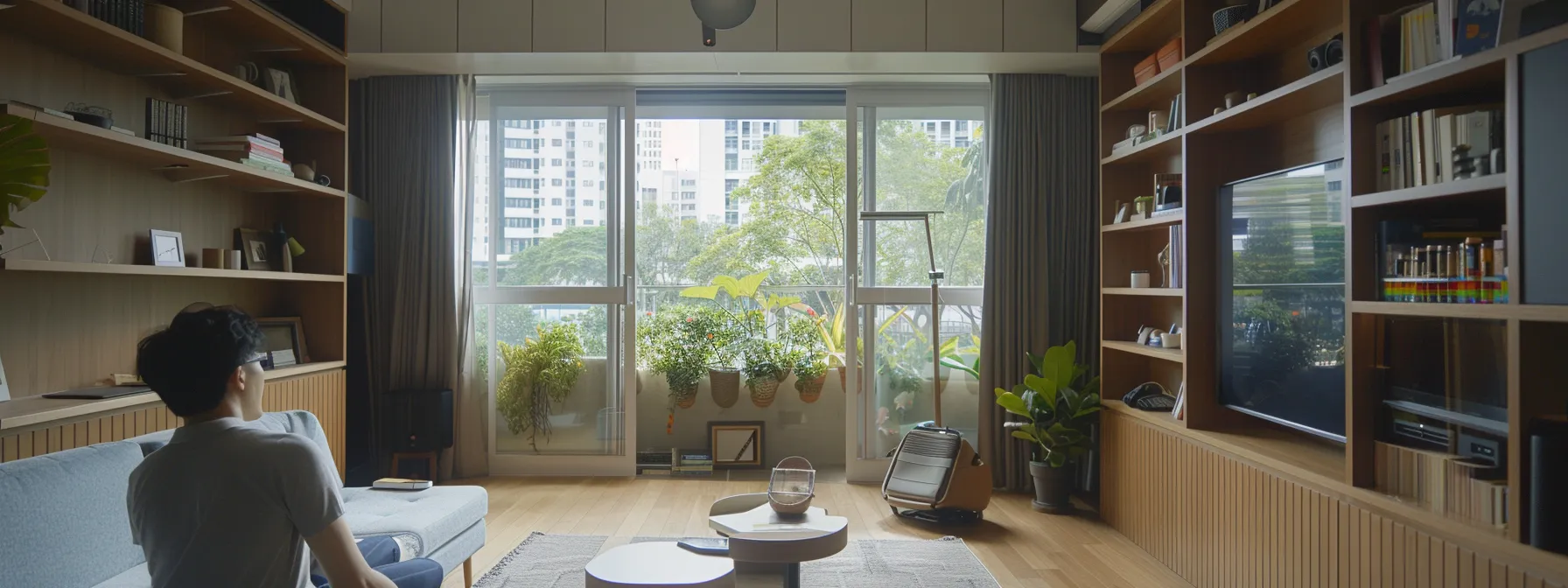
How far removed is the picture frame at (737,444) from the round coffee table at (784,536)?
8.12ft

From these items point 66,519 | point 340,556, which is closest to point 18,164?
point 66,519

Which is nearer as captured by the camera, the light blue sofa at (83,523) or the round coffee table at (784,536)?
the light blue sofa at (83,523)

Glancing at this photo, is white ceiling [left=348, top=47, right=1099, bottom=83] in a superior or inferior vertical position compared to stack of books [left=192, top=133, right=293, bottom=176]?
superior

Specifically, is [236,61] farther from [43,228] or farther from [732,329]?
[732,329]

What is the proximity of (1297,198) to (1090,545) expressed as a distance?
1.79 meters

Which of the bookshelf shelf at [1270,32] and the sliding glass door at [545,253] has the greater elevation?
the bookshelf shelf at [1270,32]

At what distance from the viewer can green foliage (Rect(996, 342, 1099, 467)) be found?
13.9 ft

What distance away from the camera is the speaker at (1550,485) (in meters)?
1.74

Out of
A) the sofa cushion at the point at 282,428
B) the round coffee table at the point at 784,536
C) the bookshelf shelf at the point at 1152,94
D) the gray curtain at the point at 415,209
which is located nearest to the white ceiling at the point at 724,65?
the gray curtain at the point at 415,209

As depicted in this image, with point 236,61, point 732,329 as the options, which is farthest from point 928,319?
point 236,61

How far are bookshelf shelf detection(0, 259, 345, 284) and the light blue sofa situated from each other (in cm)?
63

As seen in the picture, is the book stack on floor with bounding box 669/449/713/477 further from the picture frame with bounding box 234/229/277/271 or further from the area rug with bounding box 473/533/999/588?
the picture frame with bounding box 234/229/277/271

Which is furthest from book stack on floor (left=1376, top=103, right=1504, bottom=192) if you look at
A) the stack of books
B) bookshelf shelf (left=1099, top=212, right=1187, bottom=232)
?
the stack of books

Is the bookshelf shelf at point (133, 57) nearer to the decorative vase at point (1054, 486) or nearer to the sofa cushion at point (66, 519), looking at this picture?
the sofa cushion at point (66, 519)
